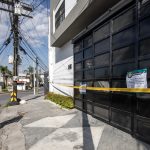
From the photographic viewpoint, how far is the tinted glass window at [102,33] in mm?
6977

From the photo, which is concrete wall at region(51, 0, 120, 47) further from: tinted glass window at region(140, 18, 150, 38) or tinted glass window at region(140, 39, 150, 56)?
tinted glass window at region(140, 39, 150, 56)

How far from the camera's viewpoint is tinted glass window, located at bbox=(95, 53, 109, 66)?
23.2 feet

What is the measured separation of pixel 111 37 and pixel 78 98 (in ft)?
14.5

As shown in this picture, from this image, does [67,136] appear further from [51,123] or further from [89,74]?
[89,74]

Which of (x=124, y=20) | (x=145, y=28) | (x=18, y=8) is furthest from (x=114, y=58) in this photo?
(x=18, y=8)

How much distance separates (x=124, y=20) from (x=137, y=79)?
192cm

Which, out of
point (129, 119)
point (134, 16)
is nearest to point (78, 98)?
point (129, 119)

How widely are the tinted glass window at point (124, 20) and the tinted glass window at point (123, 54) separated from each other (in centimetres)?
69

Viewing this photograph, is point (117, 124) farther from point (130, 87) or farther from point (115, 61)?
point (115, 61)

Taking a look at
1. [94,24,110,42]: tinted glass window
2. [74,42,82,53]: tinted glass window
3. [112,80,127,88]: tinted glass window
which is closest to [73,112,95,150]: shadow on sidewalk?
[112,80,127,88]: tinted glass window

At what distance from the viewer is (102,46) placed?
7.37 m

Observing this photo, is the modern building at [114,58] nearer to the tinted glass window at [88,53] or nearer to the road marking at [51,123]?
the tinted glass window at [88,53]

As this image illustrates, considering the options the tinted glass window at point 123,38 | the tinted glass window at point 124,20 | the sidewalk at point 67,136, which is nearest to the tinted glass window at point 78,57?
the sidewalk at point 67,136

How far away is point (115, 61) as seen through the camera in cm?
643
